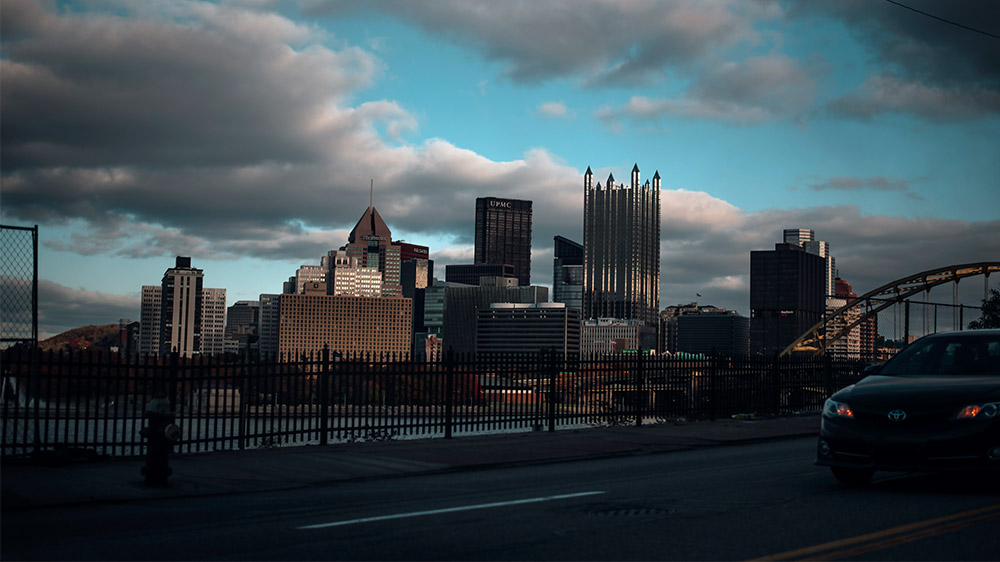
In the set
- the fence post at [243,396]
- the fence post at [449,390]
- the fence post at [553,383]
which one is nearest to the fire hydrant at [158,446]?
the fence post at [243,396]

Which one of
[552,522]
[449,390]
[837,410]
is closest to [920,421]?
[837,410]

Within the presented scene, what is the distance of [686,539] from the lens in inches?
294

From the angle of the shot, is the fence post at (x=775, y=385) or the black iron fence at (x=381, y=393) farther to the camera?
the fence post at (x=775, y=385)

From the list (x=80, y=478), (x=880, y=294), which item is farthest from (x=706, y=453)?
(x=880, y=294)

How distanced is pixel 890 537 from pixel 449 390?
1044cm

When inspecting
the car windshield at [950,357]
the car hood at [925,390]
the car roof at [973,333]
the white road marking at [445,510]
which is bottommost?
the white road marking at [445,510]

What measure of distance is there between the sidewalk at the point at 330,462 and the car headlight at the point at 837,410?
519 centimetres

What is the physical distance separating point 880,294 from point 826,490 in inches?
1623

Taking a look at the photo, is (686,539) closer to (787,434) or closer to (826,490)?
(826,490)

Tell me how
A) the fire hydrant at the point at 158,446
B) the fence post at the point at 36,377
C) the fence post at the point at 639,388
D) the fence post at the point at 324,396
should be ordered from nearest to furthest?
the fire hydrant at the point at 158,446, the fence post at the point at 36,377, the fence post at the point at 324,396, the fence post at the point at 639,388

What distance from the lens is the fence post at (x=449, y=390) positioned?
17.1 metres

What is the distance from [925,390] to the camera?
31.3ft

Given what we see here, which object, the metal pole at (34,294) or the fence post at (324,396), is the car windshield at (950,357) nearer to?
the fence post at (324,396)

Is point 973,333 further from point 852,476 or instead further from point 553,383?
point 553,383
